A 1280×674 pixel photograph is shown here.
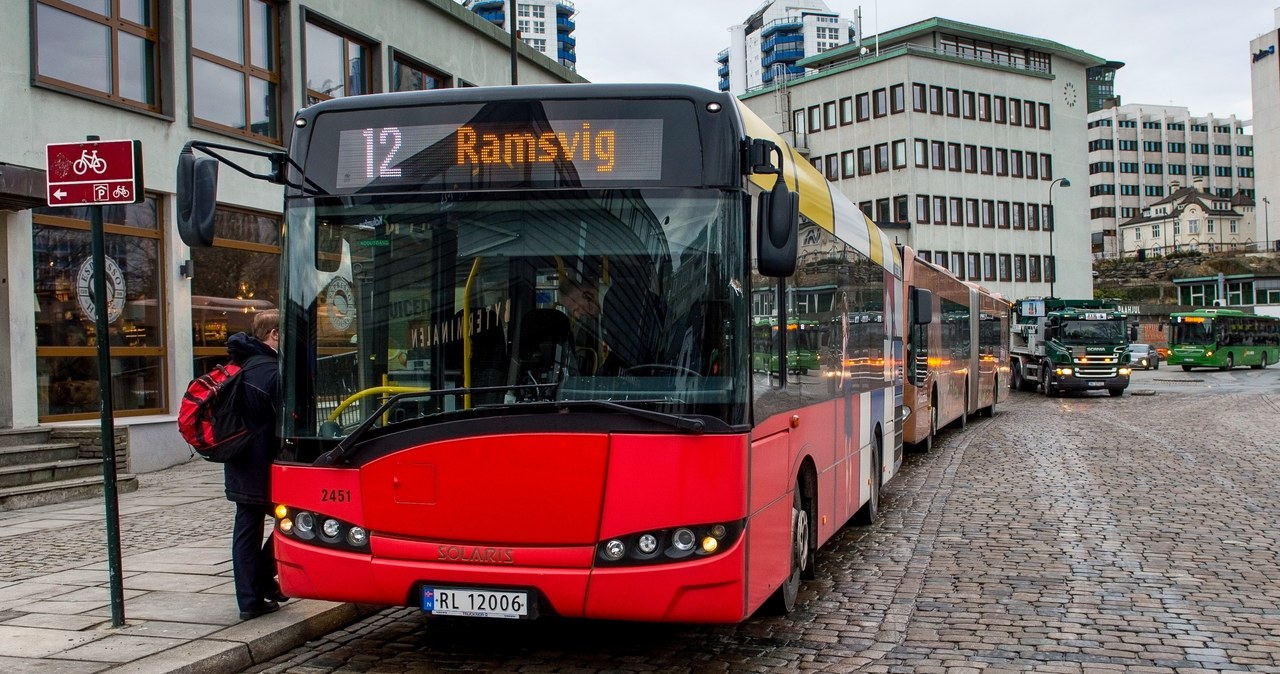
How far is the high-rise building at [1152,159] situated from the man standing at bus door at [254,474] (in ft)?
532

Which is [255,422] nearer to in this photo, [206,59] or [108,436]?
[108,436]

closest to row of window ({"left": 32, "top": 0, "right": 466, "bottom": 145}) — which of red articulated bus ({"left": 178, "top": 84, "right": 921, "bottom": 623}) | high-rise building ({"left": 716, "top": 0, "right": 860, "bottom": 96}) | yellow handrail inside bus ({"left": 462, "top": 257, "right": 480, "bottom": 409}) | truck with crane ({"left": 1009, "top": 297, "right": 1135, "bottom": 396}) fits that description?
red articulated bus ({"left": 178, "top": 84, "right": 921, "bottom": 623})

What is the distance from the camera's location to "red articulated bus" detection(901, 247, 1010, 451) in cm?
1716

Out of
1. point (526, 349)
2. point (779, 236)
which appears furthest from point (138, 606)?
point (779, 236)

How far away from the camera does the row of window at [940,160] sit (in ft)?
237

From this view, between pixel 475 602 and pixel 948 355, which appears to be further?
pixel 948 355

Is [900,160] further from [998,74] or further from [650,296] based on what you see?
[650,296]

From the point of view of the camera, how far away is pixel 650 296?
17.9 feet

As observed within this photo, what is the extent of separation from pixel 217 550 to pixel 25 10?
317 inches

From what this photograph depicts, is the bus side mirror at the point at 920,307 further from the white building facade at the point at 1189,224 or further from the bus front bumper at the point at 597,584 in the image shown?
the white building facade at the point at 1189,224

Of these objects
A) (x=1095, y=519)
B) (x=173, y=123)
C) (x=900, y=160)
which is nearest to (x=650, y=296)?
(x=1095, y=519)

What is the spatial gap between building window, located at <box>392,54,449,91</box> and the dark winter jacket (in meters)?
15.2

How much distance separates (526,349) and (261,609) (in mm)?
2515

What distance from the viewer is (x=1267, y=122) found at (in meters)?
119
